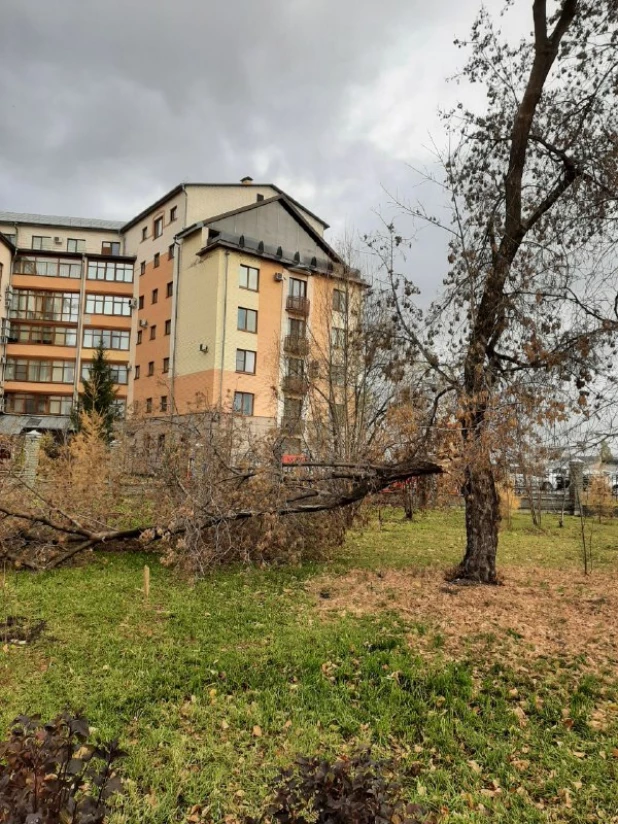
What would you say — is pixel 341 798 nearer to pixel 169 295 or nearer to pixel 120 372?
pixel 169 295

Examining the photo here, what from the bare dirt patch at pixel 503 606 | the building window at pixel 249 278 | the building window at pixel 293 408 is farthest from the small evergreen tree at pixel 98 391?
the bare dirt patch at pixel 503 606

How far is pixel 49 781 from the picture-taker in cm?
187

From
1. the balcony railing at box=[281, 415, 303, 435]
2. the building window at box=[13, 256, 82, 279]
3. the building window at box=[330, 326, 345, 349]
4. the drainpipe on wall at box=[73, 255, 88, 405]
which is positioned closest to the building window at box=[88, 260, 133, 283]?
the drainpipe on wall at box=[73, 255, 88, 405]

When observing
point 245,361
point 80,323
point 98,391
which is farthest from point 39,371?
point 245,361

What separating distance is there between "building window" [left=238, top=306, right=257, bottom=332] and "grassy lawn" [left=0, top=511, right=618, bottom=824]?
22.6 metres

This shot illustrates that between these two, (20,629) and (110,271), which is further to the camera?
(110,271)

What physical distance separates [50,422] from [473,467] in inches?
1368

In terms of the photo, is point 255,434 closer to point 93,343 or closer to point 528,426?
point 528,426

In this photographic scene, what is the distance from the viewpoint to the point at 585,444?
6543 mm

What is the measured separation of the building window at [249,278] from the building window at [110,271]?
1120 centimetres

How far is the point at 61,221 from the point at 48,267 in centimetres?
464

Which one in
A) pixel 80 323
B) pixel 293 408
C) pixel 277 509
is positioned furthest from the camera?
pixel 80 323

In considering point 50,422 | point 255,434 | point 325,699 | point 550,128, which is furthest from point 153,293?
point 325,699

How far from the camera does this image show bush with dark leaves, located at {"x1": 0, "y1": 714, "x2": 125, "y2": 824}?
1.71 meters
